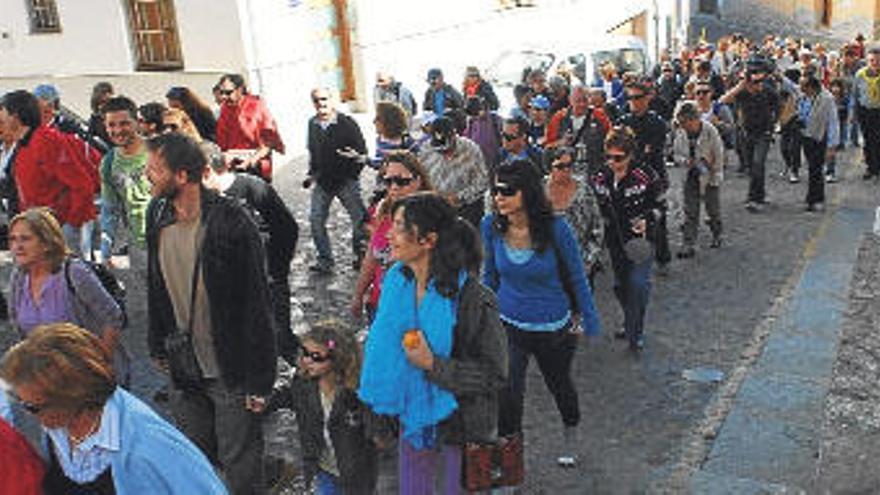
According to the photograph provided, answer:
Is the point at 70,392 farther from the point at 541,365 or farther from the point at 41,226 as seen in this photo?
the point at 541,365

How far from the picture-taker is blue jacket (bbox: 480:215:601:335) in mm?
4984

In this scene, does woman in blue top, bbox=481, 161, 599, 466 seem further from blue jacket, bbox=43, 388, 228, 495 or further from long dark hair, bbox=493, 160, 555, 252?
blue jacket, bbox=43, 388, 228, 495

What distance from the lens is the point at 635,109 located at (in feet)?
28.8

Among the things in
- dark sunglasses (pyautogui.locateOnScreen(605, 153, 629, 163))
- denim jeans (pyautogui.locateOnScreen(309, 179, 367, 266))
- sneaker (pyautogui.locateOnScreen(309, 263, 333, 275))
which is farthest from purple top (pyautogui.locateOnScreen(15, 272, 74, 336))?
sneaker (pyautogui.locateOnScreen(309, 263, 333, 275))

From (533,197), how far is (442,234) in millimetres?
1049

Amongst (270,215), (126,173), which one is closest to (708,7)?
(126,173)

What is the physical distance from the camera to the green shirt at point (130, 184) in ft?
20.6

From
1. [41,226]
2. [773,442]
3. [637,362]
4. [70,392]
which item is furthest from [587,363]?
[70,392]

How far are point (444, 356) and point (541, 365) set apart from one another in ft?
4.64

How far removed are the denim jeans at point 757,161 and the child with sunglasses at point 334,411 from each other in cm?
777

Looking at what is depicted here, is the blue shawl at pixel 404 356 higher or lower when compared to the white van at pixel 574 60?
lower

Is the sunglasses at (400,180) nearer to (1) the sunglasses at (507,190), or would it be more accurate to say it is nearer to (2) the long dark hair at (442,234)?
(1) the sunglasses at (507,190)

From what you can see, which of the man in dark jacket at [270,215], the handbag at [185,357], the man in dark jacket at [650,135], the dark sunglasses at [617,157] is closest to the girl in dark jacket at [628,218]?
the dark sunglasses at [617,157]

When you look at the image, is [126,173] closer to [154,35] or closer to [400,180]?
[400,180]
